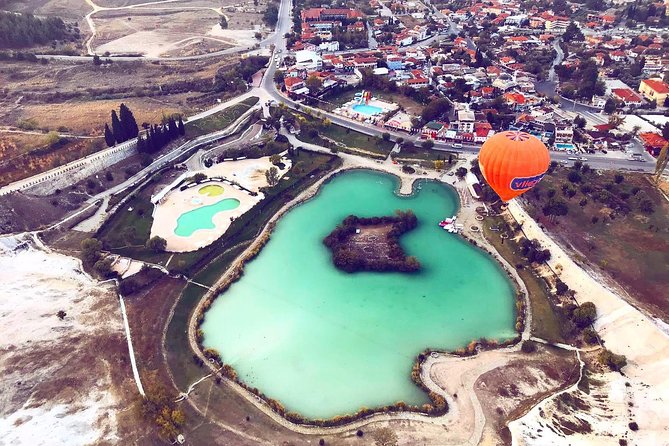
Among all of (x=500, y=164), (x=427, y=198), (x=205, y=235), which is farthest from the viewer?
(x=427, y=198)

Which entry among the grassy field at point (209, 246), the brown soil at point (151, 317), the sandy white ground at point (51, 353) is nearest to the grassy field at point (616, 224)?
the grassy field at point (209, 246)

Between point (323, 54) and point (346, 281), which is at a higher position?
point (323, 54)

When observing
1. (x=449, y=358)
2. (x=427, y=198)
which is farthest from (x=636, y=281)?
(x=427, y=198)

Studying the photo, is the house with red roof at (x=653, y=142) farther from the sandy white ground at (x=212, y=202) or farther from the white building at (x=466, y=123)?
the sandy white ground at (x=212, y=202)

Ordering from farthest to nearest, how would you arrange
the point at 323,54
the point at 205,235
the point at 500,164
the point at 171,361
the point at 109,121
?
the point at 323,54 → the point at 109,121 → the point at 205,235 → the point at 500,164 → the point at 171,361

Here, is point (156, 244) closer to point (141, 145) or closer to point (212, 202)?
point (212, 202)

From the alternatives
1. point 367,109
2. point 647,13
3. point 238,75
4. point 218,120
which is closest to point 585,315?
point 367,109

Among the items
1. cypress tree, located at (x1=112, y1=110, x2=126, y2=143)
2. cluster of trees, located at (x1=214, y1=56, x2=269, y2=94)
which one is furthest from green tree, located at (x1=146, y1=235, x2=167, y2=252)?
cluster of trees, located at (x1=214, y1=56, x2=269, y2=94)

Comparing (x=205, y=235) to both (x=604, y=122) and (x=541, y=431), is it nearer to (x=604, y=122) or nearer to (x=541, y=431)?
(x=541, y=431)
